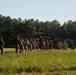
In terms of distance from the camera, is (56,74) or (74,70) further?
(74,70)

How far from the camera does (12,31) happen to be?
455 ft

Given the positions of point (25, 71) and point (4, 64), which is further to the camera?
point (4, 64)

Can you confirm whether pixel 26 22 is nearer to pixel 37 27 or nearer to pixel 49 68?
pixel 37 27

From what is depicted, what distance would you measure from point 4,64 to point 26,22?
145 metres

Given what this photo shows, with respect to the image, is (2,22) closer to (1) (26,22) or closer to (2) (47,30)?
(1) (26,22)

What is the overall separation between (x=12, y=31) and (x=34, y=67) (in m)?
122

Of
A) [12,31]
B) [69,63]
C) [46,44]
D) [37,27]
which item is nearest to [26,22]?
[37,27]

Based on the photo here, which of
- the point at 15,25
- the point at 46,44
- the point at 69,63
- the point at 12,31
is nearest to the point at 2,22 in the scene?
the point at 15,25

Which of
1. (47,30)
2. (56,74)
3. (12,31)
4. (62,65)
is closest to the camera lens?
(56,74)

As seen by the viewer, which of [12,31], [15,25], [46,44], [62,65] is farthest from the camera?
[15,25]

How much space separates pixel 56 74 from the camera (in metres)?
15.8

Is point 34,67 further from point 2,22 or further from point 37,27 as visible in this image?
point 37,27

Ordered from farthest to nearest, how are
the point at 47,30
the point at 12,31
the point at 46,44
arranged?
the point at 47,30, the point at 12,31, the point at 46,44

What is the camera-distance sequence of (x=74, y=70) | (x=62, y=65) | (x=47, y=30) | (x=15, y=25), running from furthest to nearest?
(x=47, y=30), (x=15, y=25), (x=62, y=65), (x=74, y=70)
